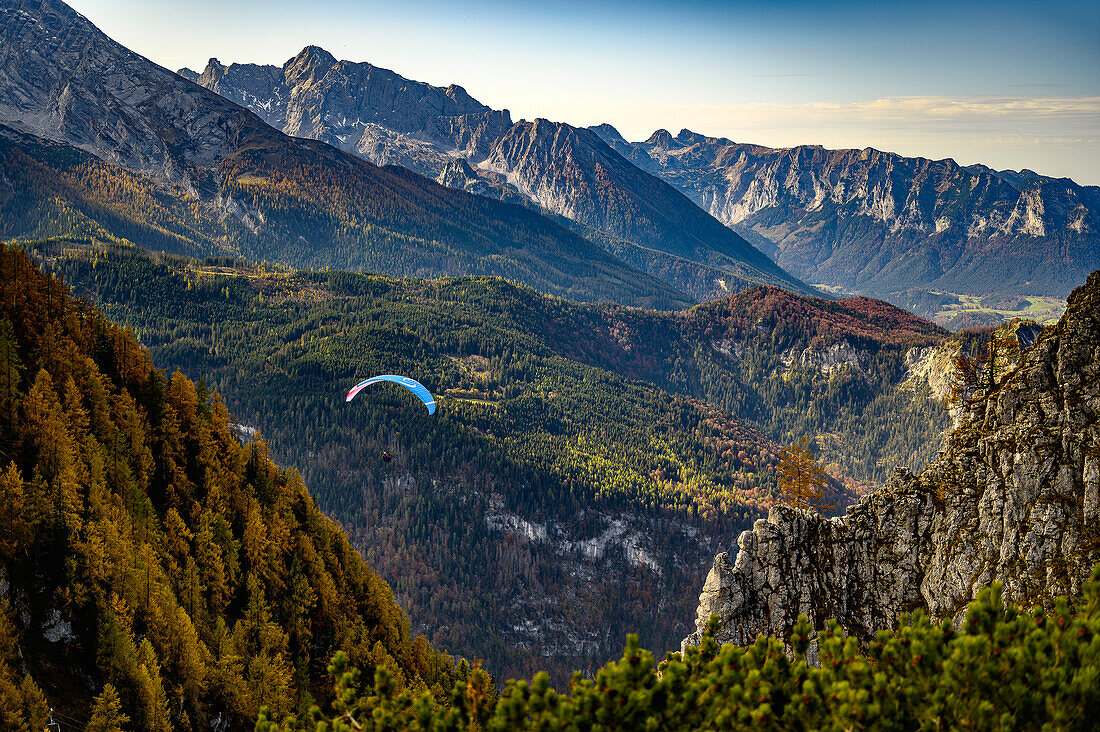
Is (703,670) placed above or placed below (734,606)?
above

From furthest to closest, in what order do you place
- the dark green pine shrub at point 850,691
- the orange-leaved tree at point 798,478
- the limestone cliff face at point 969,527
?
the orange-leaved tree at point 798,478
the limestone cliff face at point 969,527
the dark green pine shrub at point 850,691

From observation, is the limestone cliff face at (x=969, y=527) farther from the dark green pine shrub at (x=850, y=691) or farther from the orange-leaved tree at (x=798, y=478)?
the dark green pine shrub at (x=850, y=691)

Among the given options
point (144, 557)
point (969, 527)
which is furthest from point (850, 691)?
point (144, 557)

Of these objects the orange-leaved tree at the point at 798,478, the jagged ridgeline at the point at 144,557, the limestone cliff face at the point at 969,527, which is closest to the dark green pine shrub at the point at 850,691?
the limestone cliff face at the point at 969,527

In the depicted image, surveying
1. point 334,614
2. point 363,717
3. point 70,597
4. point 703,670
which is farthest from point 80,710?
point 703,670

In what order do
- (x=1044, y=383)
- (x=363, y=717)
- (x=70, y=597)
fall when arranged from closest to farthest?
(x=363, y=717), (x=70, y=597), (x=1044, y=383)

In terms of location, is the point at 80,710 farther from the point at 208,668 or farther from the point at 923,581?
the point at 923,581

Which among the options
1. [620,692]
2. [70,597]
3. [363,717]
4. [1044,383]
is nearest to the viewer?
[620,692]

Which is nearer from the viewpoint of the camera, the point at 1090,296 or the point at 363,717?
the point at 363,717
